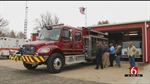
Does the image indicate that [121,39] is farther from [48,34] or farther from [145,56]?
[48,34]

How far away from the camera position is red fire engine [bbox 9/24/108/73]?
9062 millimetres

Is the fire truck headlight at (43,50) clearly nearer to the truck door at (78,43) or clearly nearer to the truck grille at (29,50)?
the truck grille at (29,50)

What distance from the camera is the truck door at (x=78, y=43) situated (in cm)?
1112

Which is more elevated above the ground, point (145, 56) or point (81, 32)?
point (81, 32)

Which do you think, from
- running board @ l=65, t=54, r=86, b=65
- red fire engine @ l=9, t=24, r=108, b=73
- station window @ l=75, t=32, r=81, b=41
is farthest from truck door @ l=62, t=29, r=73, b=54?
station window @ l=75, t=32, r=81, b=41

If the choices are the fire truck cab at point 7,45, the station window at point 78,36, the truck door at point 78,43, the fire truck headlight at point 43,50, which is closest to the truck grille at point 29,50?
the fire truck headlight at point 43,50

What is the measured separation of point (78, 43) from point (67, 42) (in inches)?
46.2

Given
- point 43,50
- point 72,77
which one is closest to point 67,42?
point 43,50

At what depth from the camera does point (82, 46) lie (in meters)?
11.8

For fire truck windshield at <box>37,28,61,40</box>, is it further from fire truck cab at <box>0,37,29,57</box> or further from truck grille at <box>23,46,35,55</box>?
fire truck cab at <box>0,37,29,57</box>

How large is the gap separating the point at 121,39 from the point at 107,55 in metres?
15.1

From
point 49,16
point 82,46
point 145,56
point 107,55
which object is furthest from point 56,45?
point 49,16

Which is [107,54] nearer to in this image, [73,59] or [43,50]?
[73,59]

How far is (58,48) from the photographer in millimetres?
9672
